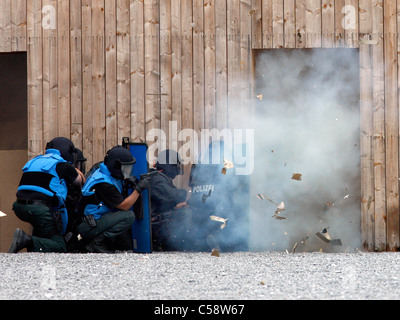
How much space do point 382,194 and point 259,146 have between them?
64.9 inches

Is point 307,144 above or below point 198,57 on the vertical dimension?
below

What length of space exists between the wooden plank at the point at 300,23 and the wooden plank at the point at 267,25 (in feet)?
1.11

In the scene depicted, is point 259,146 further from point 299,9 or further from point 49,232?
point 49,232

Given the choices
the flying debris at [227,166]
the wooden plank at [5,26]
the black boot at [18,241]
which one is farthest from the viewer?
the wooden plank at [5,26]

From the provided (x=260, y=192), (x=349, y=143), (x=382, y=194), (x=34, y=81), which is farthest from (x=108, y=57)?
(x=382, y=194)

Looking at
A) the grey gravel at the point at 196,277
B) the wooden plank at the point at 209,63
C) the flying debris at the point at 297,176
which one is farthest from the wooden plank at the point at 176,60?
the grey gravel at the point at 196,277

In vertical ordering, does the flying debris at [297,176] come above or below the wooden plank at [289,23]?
below

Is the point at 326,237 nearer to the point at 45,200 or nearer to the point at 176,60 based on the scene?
the point at 176,60

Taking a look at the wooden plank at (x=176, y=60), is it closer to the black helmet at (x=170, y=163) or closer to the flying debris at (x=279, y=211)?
the black helmet at (x=170, y=163)

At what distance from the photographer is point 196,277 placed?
6.11 metres

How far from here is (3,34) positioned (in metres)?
9.56

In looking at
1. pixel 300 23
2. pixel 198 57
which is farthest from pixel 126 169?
pixel 300 23

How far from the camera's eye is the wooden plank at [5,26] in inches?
376

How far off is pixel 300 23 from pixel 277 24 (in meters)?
0.29
